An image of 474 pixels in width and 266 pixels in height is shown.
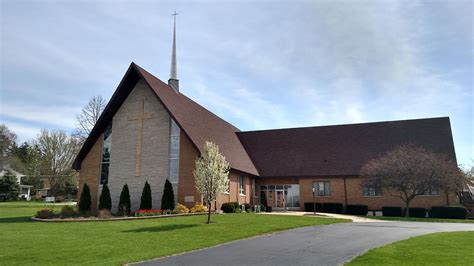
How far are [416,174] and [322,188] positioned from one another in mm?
9295

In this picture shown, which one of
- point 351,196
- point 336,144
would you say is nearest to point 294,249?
point 351,196

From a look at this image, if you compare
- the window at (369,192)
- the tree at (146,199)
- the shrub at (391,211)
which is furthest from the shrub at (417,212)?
the tree at (146,199)

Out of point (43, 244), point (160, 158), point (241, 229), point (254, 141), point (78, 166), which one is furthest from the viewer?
point (254, 141)

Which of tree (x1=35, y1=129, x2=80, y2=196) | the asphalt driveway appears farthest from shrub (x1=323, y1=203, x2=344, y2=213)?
tree (x1=35, y1=129, x2=80, y2=196)

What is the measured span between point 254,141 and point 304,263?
30.3m

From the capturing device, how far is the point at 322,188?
1323 inches

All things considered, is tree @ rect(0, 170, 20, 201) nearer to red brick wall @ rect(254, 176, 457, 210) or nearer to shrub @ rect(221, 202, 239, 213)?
red brick wall @ rect(254, 176, 457, 210)

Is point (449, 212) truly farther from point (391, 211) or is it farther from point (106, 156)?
point (106, 156)

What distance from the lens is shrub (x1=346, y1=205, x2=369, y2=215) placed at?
29.6 m

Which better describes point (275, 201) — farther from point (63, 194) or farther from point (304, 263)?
point (63, 194)

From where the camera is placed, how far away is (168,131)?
2719cm

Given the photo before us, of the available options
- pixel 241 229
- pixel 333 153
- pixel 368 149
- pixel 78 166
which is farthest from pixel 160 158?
pixel 368 149

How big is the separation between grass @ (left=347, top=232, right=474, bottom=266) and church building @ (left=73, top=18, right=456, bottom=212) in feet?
49.9

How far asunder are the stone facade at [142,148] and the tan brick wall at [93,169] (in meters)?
1.20
